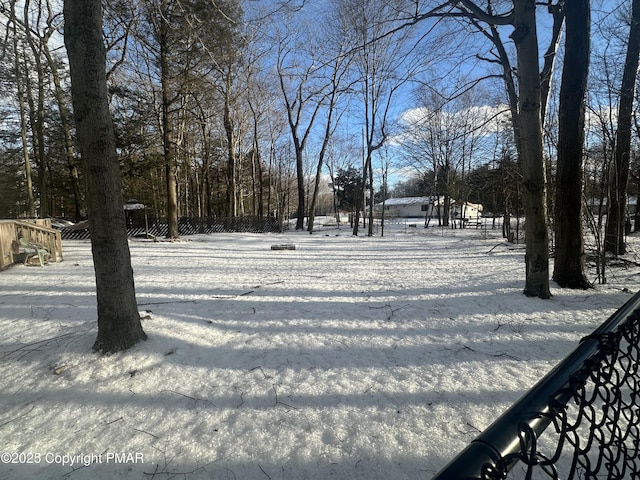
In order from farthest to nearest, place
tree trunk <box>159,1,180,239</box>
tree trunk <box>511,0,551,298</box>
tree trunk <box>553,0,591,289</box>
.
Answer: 1. tree trunk <box>159,1,180,239</box>
2. tree trunk <box>553,0,591,289</box>
3. tree trunk <box>511,0,551,298</box>

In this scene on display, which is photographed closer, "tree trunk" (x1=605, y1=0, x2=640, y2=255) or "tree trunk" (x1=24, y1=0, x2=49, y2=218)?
"tree trunk" (x1=605, y1=0, x2=640, y2=255)

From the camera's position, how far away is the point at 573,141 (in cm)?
462

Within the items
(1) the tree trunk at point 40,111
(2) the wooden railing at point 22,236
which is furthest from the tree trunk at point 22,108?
(2) the wooden railing at point 22,236

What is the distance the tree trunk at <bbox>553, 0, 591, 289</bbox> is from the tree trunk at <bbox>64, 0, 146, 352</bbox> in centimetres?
623

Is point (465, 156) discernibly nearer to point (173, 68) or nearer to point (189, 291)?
point (173, 68)

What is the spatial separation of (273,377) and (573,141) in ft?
18.8

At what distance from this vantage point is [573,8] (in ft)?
15.1

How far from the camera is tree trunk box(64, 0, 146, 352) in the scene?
252cm

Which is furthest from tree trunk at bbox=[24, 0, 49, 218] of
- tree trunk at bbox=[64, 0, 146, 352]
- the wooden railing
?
tree trunk at bbox=[64, 0, 146, 352]

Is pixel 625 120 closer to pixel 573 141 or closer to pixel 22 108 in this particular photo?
A: pixel 573 141

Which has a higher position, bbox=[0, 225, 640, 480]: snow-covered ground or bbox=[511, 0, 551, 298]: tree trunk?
bbox=[511, 0, 551, 298]: tree trunk

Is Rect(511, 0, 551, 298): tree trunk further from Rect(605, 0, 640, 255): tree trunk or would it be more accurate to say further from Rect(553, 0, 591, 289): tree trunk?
Rect(605, 0, 640, 255): tree trunk

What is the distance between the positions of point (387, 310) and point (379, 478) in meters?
2.53

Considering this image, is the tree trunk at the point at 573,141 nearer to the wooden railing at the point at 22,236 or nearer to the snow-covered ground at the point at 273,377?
the snow-covered ground at the point at 273,377
